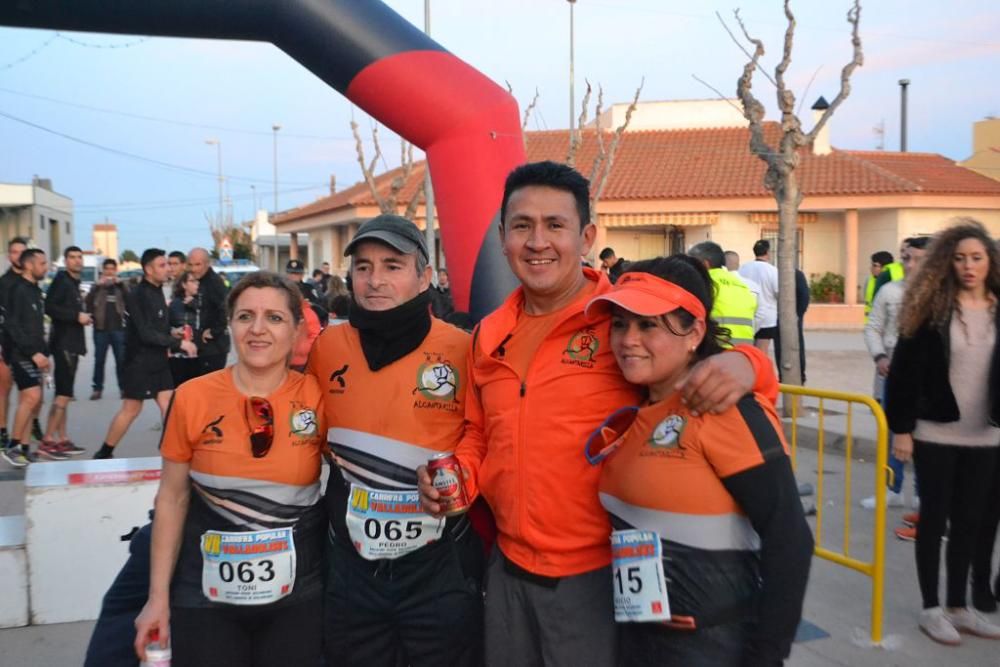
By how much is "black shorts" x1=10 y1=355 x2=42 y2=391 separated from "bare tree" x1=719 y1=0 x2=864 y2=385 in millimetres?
8005

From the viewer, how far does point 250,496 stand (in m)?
2.54

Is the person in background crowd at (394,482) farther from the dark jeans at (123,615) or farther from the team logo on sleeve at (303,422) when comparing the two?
the dark jeans at (123,615)

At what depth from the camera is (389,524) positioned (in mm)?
2523

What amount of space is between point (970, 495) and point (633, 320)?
2.94 m

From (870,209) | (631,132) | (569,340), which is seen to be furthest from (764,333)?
(631,132)

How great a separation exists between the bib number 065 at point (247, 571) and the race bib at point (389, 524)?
0.27 meters

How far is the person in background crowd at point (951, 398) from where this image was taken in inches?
163

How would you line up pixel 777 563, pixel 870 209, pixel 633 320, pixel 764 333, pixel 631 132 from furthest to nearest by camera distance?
pixel 631 132 < pixel 870 209 < pixel 764 333 < pixel 633 320 < pixel 777 563

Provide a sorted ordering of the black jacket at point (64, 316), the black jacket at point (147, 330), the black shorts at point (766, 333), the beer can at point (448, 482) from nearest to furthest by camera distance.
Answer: the beer can at point (448, 482)
the black jacket at point (147, 330)
the black jacket at point (64, 316)
the black shorts at point (766, 333)

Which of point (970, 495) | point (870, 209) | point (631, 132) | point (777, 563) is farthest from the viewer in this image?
point (631, 132)

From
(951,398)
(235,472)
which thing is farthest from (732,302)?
(235,472)

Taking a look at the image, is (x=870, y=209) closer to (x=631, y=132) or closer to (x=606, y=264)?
(x=631, y=132)

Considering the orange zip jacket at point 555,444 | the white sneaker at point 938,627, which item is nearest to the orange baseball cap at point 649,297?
the orange zip jacket at point 555,444

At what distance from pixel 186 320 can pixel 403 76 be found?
4.41m
